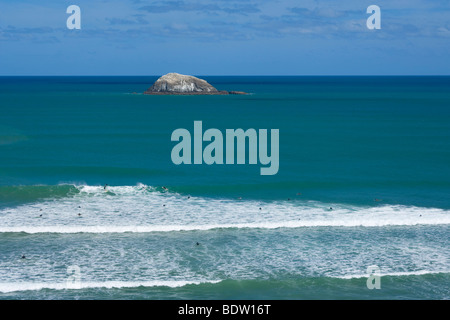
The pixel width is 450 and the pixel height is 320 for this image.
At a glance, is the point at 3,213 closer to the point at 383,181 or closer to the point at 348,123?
the point at 383,181

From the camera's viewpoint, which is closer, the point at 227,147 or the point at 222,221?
the point at 222,221

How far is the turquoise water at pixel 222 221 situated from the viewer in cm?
1970

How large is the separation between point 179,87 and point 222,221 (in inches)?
4084

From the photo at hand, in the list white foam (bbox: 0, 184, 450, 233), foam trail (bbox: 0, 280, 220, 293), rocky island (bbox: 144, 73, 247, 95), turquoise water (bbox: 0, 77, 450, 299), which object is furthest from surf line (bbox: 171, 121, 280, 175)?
rocky island (bbox: 144, 73, 247, 95)

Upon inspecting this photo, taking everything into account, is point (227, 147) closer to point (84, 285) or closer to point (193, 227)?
point (193, 227)

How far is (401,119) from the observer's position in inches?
2972

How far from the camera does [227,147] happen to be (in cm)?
5153

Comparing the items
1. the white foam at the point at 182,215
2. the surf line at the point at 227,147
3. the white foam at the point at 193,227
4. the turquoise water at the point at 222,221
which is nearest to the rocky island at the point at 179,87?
the surf line at the point at 227,147

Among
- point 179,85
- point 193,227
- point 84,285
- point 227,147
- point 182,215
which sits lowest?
point 84,285

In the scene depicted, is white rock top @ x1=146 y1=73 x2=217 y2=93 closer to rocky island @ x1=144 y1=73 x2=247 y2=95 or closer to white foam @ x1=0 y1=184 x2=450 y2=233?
rocky island @ x1=144 y1=73 x2=247 y2=95

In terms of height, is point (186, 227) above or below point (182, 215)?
below

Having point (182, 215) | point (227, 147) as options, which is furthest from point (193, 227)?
point (227, 147)

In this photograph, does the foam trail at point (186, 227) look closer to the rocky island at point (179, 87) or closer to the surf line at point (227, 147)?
the surf line at point (227, 147)

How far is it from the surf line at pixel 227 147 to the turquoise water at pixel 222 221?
3.59 ft
